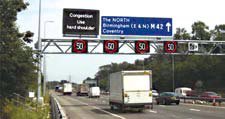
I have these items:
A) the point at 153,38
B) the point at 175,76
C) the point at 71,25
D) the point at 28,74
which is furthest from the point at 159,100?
the point at 175,76

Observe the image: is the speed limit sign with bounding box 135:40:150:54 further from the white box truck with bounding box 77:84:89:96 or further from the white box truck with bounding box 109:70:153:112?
the white box truck with bounding box 77:84:89:96

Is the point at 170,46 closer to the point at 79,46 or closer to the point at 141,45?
the point at 141,45

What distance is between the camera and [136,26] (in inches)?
1597

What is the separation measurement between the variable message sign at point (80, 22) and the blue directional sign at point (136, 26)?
2.72 feet

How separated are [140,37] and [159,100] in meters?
13.8

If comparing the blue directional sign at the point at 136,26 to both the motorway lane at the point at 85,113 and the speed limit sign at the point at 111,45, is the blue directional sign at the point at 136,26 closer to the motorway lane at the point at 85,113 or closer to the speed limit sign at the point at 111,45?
the speed limit sign at the point at 111,45

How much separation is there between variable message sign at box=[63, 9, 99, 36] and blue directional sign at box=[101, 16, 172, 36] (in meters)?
0.83

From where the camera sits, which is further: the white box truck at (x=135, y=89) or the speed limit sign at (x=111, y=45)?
the speed limit sign at (x=111, y=45)

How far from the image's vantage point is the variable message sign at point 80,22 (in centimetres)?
3925

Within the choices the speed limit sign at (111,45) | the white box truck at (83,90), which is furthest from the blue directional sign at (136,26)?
the white box truck at (83,90)

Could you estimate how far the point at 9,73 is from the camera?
27.4 m

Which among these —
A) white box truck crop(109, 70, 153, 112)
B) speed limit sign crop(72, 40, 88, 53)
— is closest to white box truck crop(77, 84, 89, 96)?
speed limit sign crop(72, 40, 88, 53)

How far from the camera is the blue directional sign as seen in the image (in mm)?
40156

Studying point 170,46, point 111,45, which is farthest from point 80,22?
point 170,46
